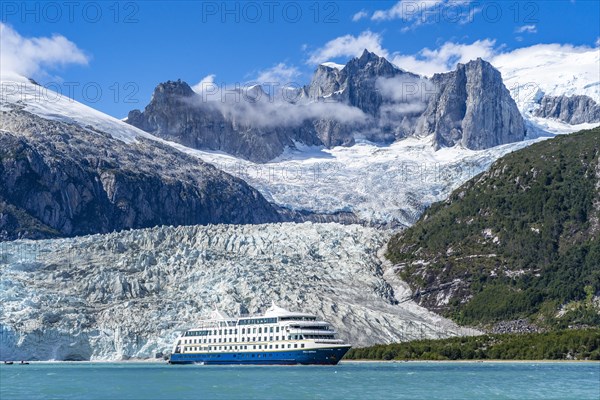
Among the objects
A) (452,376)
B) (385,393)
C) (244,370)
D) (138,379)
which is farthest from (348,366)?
(385,393)

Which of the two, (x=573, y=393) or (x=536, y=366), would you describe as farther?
(x=536, y=366)

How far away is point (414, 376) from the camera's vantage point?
167m

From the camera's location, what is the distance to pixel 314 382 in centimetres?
15338

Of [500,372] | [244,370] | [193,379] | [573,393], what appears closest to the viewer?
[573,393]

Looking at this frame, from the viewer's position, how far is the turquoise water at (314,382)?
136125mm

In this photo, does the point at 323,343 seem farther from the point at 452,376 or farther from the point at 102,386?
the point at 102,386

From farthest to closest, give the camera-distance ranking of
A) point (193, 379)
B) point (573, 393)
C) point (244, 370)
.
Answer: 1. point (244, 370)
2. point (193, 379)
3. point (573, 393)

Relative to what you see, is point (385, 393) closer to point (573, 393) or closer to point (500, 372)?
point (573, 393)

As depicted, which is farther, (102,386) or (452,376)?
(452,376)

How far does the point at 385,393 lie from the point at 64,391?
43.5m

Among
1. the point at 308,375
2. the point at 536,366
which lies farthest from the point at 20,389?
the point at 536,366

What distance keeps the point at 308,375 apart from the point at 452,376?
75.2 ft

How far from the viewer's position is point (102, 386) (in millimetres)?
150375

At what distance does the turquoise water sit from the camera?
136 m
